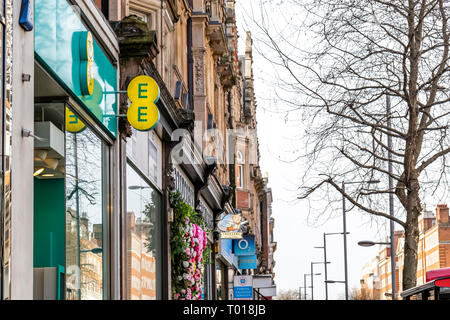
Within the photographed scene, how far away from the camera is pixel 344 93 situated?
18734 mm

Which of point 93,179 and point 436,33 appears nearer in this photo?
point 93,179

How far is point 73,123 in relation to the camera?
11805 mm

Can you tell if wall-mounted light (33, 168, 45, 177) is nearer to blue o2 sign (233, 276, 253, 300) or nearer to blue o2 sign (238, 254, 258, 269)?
blue o2 sign (233, 276, 253, 300)

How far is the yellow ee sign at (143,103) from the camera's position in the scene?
47.2 feet

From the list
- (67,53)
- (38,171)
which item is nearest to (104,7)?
(67,53)

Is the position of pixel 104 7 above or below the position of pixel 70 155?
above

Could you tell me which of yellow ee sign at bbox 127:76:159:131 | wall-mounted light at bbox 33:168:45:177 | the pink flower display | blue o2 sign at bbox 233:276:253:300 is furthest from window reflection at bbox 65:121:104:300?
blue o2 sign at bbox 233:276:253:300

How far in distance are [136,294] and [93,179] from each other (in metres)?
3.90

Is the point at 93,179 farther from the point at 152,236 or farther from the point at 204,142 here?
the point at 204,142

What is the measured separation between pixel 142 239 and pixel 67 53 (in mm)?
6643

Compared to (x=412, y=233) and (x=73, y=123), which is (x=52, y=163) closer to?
(x=73, y=123)

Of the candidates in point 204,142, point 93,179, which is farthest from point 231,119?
point 93,179

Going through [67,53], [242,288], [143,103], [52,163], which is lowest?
[242,288]

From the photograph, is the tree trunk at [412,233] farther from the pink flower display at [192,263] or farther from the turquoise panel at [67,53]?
the turquoise panel at [67,53]
